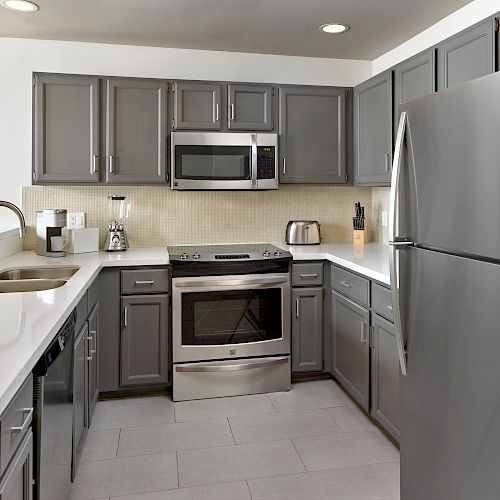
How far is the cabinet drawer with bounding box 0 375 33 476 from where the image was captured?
106 cm

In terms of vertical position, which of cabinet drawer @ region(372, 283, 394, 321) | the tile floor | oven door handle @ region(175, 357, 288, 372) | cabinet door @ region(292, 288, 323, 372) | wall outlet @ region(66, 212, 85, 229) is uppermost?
wall outlet @ region(66, 212, 85, 229)

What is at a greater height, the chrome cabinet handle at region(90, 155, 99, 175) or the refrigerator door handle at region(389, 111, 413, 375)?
the chrome cabinet handle at region(90, 155, 99, 175)

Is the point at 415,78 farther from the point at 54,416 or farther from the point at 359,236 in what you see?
the point at 54,416

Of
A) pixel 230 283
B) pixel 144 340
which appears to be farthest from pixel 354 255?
pixel 144 340

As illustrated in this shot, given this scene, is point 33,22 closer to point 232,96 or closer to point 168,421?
point 232,96

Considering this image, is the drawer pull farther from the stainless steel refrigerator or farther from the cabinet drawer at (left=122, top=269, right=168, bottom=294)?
the cabinet drawer at (left=122, top=269, right=168, bottom=294)

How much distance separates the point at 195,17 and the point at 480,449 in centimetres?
273

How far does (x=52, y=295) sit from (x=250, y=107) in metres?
2.10

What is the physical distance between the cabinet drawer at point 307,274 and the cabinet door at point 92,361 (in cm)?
130

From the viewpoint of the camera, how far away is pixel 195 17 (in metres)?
3.04

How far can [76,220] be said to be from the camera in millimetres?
3611

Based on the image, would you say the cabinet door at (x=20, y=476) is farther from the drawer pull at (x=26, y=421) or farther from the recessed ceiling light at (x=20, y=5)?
the recessed ceiling light at (x=20, y=5)

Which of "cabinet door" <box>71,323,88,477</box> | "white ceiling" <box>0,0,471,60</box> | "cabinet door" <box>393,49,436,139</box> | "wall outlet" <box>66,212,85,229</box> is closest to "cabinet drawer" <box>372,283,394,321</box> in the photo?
"cabinet door" <box>393,49,436,139</box>

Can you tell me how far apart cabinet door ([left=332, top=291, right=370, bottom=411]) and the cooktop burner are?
19.9 inches
